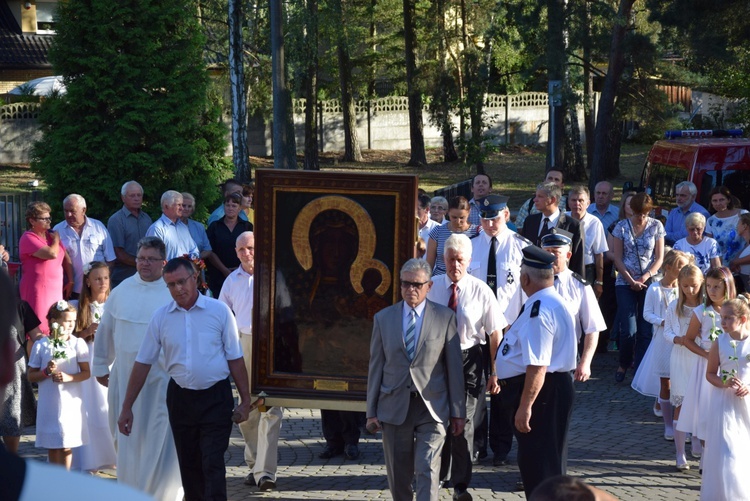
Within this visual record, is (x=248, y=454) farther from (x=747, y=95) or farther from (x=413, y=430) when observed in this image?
(x=747, y=95)

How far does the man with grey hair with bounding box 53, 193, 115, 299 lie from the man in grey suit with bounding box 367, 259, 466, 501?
17.7ft

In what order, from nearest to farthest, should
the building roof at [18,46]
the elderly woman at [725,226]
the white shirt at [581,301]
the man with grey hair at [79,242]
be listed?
the white shirt at [581,301]
the man with grey hair at [79,242]
the elderly woman at [725,226]
the building roof at [18,46]

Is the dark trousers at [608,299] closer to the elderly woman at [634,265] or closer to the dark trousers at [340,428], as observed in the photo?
the elderly woman at [634,265]

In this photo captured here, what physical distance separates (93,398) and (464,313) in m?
3.08

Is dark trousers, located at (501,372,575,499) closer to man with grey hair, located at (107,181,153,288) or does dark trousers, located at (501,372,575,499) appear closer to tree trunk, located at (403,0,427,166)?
man with grey hair, located at (107,181,153,288)

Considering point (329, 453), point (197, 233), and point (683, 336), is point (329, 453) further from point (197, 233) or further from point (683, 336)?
point (197, 233)

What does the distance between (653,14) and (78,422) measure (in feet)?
53.9

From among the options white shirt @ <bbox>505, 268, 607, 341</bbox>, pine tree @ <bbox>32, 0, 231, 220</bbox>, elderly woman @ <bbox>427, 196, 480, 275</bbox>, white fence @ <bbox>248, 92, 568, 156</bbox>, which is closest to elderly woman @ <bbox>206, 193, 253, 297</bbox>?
elderly woman @ <bbox>427, 196, 480, 275</bbox>

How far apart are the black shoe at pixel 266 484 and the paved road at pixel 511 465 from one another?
0.16 feet

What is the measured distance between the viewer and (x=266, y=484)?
827cm

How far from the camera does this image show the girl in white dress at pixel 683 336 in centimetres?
911

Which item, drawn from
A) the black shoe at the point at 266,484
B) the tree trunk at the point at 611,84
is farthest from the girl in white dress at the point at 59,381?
the tree trunk at the point at 611,84

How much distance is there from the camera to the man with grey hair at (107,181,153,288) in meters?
12.1

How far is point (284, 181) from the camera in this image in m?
7.73
